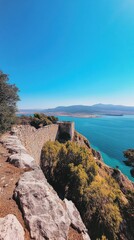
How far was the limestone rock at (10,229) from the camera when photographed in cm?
215

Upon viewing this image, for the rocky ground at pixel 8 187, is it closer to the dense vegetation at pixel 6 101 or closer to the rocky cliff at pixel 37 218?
the rocky cliff at pixel 37 218

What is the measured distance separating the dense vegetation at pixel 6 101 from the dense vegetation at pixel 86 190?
4.97 meters

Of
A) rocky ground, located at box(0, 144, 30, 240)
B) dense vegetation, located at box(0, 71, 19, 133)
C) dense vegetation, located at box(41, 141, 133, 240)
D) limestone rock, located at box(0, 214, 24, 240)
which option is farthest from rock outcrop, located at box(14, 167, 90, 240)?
dense vegetation, located at box(0, 71, 19, 133)

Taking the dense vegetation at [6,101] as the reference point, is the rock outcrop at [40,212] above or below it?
below

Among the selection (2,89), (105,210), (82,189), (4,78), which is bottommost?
(105,210)

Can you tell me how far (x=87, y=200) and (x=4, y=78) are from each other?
10.4 metres

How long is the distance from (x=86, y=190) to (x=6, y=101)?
29.6 feet

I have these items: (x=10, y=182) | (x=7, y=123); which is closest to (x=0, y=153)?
(x=10, y=182)

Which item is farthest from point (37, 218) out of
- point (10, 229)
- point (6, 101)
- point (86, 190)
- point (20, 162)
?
point (6, 101)

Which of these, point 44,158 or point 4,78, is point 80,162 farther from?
point 4,78

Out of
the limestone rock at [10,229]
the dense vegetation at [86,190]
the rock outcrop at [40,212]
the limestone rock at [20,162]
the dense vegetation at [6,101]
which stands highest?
the dense vegetation at [6,101]

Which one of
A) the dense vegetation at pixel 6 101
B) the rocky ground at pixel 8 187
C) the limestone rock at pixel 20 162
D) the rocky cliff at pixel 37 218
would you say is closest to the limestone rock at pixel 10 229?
the rocky cliff at pixel 37 218

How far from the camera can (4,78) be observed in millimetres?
9391

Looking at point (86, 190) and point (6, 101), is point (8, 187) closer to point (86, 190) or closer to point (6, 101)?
point (86, 190)
